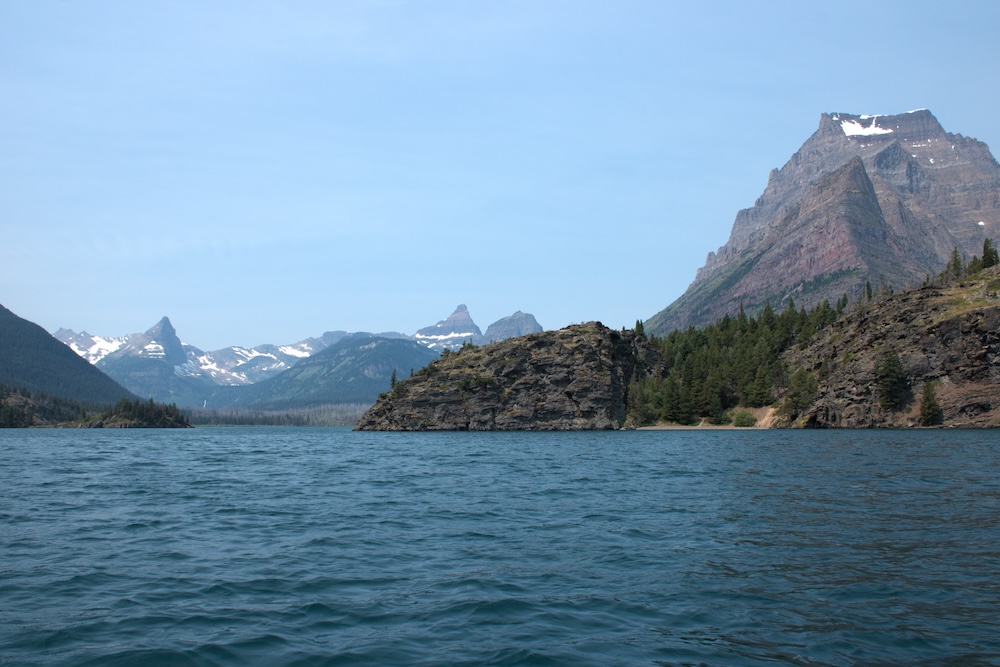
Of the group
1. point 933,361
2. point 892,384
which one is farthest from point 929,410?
point 933,361

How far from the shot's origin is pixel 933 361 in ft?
574

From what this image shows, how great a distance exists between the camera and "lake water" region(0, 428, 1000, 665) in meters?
18.2

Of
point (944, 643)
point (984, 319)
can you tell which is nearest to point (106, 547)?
point (944, 643)

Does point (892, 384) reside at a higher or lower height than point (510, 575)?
higher

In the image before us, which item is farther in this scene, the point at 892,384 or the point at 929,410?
the point at 892,384

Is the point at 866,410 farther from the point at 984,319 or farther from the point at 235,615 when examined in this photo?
the point at 235,615

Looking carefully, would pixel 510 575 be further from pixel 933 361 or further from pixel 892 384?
pixel 933 361

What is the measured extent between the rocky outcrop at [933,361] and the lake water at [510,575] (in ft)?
436

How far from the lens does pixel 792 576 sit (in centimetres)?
2494

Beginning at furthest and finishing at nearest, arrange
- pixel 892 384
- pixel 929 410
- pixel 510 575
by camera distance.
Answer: pixel 892 384, pixel 929 410, pixel 510 575

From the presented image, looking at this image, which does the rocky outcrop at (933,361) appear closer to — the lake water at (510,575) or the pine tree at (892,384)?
the pine tree at (892,384)

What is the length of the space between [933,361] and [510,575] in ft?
597

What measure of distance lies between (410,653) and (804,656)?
946cm

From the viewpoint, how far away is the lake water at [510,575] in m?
18.2
